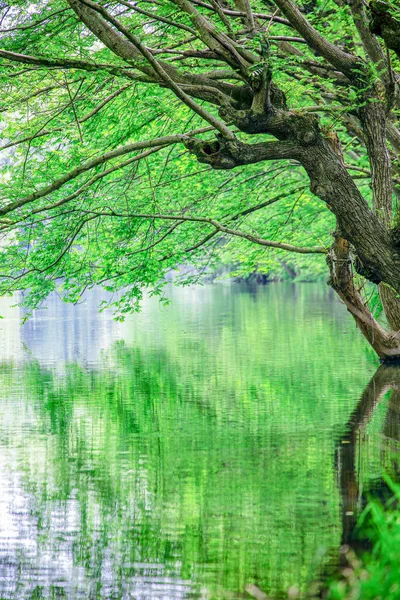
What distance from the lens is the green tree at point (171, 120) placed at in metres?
9.67

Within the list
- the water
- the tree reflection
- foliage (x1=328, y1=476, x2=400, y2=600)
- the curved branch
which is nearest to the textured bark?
the water

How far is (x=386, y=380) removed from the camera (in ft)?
52.0

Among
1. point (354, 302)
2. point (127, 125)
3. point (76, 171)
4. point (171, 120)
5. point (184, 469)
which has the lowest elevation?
point (184, 469)

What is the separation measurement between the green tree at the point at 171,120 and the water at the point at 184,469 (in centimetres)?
207

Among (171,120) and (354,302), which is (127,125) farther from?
(354,302)

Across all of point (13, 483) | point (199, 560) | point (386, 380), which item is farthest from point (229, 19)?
point (386, 380)

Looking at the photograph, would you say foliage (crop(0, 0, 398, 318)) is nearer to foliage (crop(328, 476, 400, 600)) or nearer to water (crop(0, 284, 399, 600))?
Answer: water (crop(0, 284, 399, 600))

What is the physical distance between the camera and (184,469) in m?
9.15

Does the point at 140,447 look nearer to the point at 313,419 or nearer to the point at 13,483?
the point at 13,483

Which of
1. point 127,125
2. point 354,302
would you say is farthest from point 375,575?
point 354,302

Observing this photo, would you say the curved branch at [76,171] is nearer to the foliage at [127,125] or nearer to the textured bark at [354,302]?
the foliage at [127,125]

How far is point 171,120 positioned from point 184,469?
6.69m

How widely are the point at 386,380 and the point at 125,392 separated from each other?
5.03 meters

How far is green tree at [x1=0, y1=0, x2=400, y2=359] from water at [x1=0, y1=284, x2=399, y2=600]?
6.80 ft
